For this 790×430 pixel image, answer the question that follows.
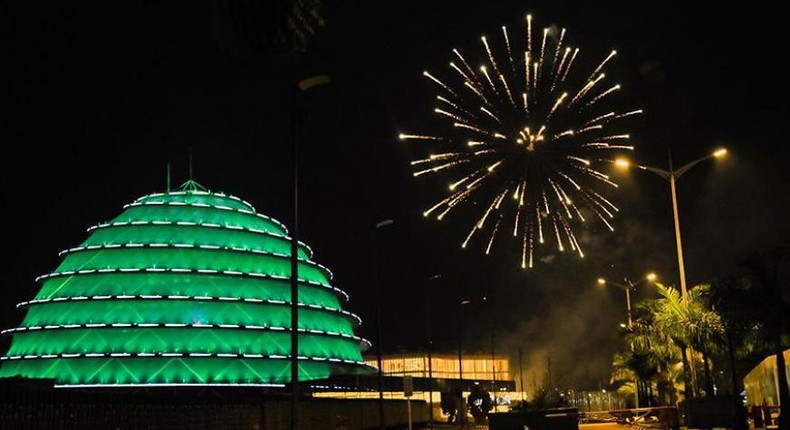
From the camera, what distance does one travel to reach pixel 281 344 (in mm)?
63156

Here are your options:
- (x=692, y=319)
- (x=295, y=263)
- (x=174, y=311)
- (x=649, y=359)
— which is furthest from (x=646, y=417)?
(x=295, y=263)

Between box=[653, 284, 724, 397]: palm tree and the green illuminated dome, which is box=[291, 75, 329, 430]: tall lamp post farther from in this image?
the green illuminated dome

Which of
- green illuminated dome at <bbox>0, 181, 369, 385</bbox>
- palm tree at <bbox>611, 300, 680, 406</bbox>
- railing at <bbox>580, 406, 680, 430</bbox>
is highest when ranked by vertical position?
green illuminated dome at <bbox>0, 181, 369, 385</bbox>

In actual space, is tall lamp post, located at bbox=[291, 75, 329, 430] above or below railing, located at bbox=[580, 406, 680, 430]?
above

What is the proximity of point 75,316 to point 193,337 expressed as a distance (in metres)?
7.44

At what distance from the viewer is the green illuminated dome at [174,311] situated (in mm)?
59125

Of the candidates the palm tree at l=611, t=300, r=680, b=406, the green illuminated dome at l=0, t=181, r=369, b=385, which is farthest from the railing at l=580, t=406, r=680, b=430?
the green illuminated dome at l=0, t=181, r=369, b=385

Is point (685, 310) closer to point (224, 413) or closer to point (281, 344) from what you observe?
point (224, 413)

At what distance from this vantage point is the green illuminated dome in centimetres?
5912

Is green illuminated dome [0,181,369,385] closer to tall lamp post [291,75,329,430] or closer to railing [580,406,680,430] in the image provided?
railing [580,406,680,430]

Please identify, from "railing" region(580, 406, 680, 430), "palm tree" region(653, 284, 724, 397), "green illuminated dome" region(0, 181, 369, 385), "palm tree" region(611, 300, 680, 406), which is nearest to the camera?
"palm tree" region(653, 284, 724, 397)

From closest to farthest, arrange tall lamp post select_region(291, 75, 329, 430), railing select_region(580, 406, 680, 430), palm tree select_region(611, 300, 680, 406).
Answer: tall lamp post select_region(291, 75, 329, 430)
railing select_region(580, 406, 680, 430)
palm tree select_region(611, 300, 680, 406)

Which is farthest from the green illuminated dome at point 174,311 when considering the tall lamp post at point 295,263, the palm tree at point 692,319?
the tall lamp post at point 295,263

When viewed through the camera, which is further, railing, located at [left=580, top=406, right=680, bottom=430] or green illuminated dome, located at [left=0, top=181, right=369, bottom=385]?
green illuminated dome, located at [left=0, top=181, right=369, bottom=385]
